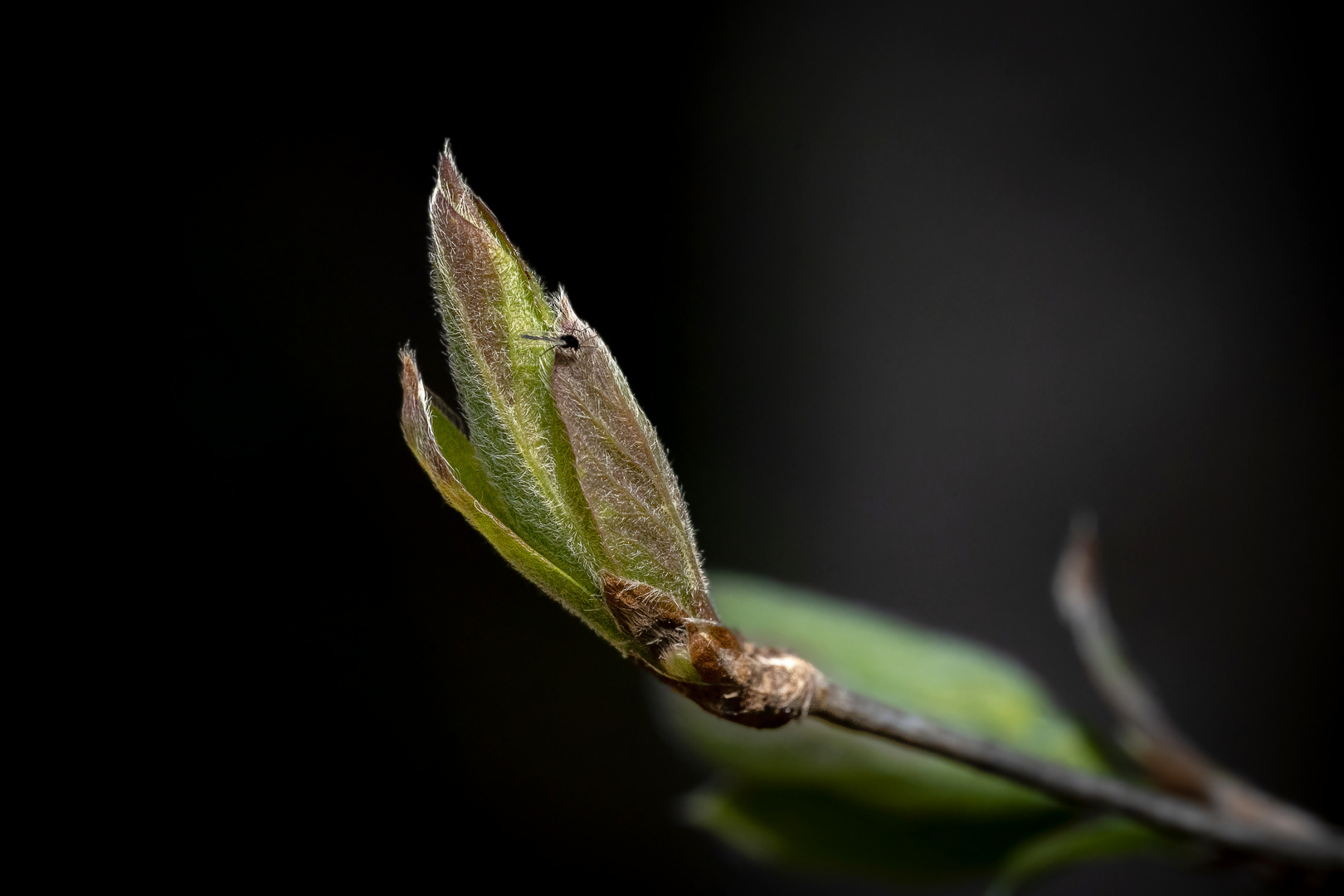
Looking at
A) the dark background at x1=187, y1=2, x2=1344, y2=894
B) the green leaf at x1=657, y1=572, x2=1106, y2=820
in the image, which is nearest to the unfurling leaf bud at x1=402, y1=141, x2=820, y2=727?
the green leaf at x1=657, y1=572, x2=1106, y2=820

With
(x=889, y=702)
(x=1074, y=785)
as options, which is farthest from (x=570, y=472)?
(x=889, y=702)

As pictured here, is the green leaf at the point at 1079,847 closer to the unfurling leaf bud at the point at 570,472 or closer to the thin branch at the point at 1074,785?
the thin branch at the point at 1074,785

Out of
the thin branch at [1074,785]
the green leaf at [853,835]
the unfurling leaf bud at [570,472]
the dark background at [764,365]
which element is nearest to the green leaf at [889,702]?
the green leaf at [853,835]

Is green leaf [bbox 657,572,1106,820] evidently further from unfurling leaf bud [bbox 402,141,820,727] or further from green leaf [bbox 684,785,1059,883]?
unfurling leaf bud [bbox 402,141,820,727]

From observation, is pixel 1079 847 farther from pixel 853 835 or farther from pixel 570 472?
pixel 570 472

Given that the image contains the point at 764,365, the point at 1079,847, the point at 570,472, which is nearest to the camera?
the point at 570,472

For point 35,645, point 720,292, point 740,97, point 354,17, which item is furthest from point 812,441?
point 35,645

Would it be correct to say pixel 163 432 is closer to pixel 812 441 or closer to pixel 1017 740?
pixel 812 441
